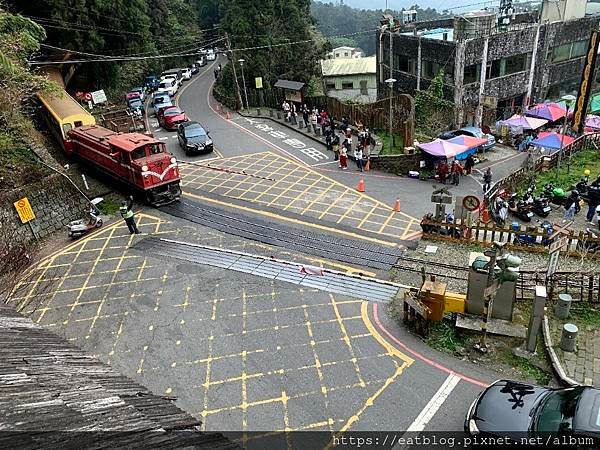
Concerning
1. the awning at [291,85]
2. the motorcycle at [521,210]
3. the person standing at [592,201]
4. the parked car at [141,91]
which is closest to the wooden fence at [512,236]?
the motorcycle at [521,210]

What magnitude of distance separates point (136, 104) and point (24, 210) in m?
23.2

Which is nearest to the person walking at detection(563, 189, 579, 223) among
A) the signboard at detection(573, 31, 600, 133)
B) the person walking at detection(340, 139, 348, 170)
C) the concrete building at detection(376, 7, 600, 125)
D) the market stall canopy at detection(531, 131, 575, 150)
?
the market stall canopy at detection(531, 131, 575, 150)

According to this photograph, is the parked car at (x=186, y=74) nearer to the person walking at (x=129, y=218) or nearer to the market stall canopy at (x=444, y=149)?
the market stall canopy at (x=444, y=149)

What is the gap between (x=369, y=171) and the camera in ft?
79.4

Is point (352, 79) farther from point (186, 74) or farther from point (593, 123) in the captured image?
point (593, 123)

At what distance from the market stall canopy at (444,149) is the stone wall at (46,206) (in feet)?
51.4

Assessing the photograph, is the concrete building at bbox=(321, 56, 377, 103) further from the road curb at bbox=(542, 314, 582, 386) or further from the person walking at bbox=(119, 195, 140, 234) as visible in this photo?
the road curb at bbox=(542, 314, 582, 386)

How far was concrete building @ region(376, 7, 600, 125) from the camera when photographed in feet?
99.4

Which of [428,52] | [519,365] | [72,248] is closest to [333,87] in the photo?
[428,52]

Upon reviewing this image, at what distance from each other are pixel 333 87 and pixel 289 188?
31.1 m

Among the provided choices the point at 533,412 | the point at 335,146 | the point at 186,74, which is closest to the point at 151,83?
the point at 186,74

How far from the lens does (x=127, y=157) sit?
19391mm

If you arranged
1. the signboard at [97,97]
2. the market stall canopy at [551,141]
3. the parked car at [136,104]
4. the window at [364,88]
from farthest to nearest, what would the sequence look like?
the window at [364,88] → the parked car at [136,104] → the signboard at [97,97] → the market stall canopy at [551,141]

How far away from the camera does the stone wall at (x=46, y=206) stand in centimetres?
1713
